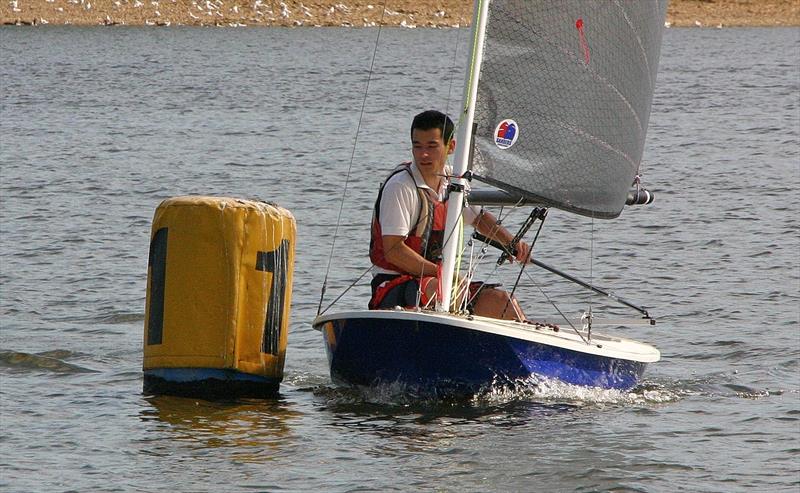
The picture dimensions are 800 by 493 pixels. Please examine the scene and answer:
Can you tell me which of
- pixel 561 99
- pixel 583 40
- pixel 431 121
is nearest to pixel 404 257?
pixel 431 121

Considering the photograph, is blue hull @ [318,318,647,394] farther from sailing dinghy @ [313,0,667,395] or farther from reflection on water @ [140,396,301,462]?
reflection on water @ [140,396,301,462]

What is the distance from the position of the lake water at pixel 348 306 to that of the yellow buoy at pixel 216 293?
0.63 ft

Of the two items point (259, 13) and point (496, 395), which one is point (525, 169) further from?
point (259, 13)

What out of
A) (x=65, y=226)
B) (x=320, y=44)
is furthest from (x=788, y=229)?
(x=320, y=44)

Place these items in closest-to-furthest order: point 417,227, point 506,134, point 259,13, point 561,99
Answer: point 506,134, point 417,227, point 561,99, point 259,13

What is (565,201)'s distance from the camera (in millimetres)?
8617

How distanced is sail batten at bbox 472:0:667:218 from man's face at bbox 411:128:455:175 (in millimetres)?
242

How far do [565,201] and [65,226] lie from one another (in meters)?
8.59

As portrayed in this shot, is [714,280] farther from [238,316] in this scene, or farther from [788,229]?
[238,316]

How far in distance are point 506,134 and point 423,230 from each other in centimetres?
70

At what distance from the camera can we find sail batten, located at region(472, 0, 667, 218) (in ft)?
27.6

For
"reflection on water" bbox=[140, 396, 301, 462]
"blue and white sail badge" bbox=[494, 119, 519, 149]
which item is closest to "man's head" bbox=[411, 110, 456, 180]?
"blue and white sail badge" bbox=[494, 119, 519, 149]

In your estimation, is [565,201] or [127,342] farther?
[127,342]

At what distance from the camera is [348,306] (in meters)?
11.8
